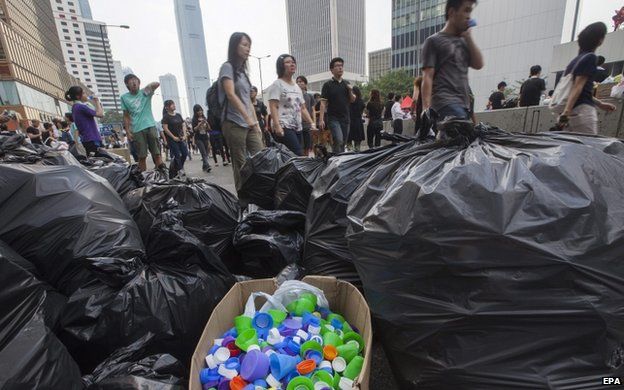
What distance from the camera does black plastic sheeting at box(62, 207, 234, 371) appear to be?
3.55 feet

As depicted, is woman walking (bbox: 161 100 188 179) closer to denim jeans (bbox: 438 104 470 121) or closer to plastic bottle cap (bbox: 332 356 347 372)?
denim jeans (bbox: 438 104 470 121)

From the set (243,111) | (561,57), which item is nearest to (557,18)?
(561,57)

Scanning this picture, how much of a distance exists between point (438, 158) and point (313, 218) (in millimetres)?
675

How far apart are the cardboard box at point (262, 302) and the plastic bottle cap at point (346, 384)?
0.16 feet

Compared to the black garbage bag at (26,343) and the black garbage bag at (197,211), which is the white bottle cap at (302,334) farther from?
the black garbage bag at (197,211)

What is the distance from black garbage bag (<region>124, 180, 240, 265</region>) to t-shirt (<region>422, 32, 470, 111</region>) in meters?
1.64

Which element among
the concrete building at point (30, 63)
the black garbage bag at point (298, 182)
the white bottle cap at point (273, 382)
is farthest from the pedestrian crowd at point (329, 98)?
the concrete building at point (30, 63)

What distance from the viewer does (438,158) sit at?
3.62ft

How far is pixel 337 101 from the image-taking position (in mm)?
4184

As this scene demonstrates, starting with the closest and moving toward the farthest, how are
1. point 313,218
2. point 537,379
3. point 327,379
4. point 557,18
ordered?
point 537,379 < point 327,379 < point 313,218 < point 557,18

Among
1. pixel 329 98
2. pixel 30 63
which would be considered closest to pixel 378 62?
pixel 30 63

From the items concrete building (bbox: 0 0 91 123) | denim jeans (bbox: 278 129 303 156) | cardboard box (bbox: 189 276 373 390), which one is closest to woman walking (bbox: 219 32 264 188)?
denim jeans (bbox: 278 129 303 156)

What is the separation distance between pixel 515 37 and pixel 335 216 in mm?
41391

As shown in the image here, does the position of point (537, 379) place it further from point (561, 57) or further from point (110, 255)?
point (561, 57)
